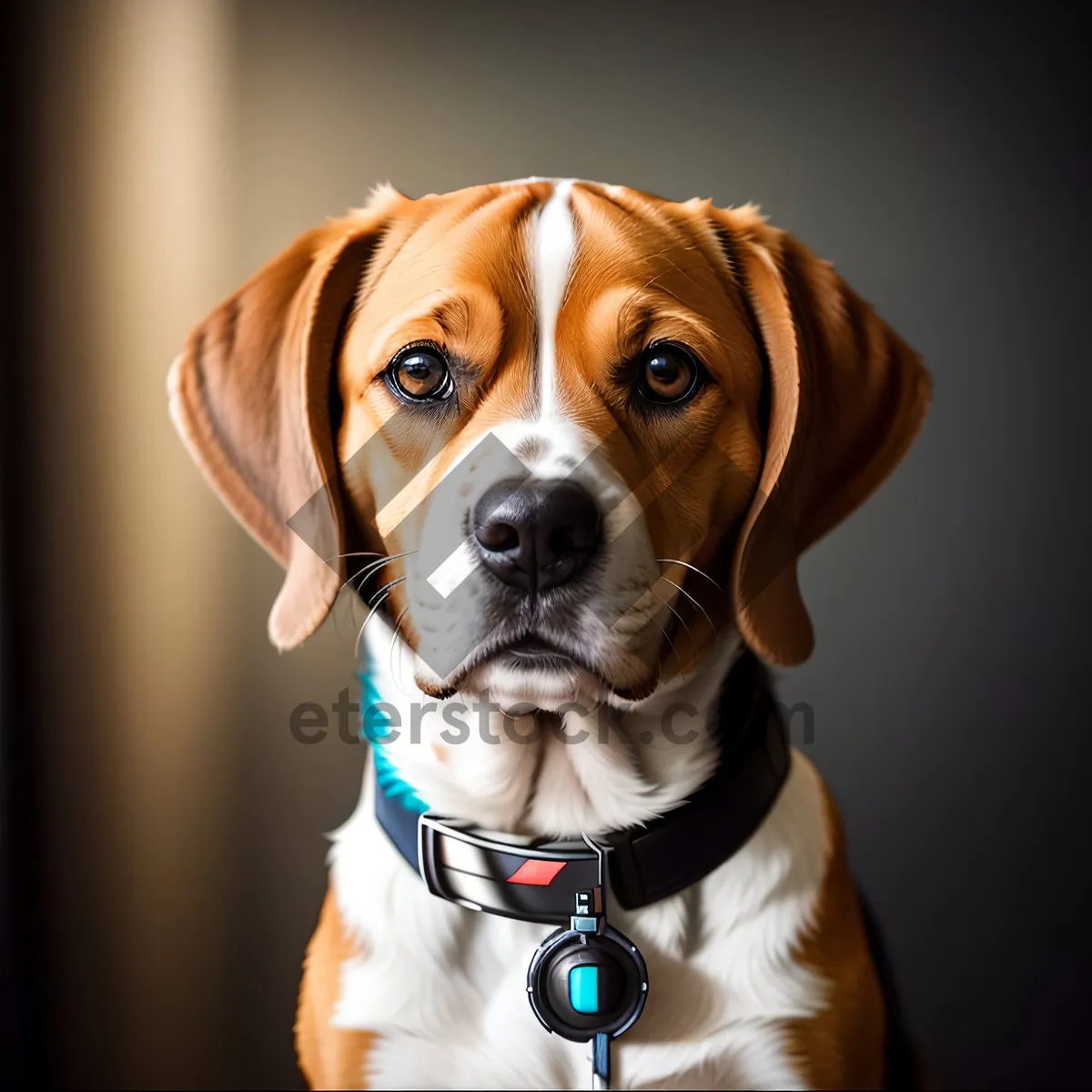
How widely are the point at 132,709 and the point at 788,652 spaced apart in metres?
0.83

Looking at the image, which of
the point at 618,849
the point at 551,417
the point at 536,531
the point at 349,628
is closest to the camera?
the point at 536,531

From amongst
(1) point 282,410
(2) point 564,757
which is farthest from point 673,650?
(1) point 282,410

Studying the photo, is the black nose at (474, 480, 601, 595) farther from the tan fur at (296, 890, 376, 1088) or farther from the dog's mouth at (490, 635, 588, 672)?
the tan fur at (296, 890, 376, 1088)

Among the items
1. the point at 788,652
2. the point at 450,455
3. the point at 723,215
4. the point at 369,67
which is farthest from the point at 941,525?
the point at 369,67

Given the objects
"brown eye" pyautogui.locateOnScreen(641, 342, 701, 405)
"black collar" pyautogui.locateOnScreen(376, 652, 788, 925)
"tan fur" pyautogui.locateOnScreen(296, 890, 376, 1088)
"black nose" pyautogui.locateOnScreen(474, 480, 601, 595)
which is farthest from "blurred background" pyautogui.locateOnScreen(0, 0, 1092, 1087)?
"black nose" pyautogui.locateOnScreen(474, 480, 601, 595)

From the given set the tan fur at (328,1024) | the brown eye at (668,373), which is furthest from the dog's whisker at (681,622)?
the tan fur at (328,1024)

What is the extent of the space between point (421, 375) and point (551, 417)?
0.51 ft

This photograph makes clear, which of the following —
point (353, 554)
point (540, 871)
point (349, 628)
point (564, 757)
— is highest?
point (353, 554)

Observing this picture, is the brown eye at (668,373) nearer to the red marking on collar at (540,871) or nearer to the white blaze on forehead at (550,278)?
the white blaze on forehead at (550,278)

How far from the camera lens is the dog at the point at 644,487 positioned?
115 cm

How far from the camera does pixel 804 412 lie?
121cm

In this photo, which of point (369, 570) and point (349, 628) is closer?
point (369, 570)

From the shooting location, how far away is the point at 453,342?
1.14 metres

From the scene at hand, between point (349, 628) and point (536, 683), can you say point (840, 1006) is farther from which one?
point (349, 628)
